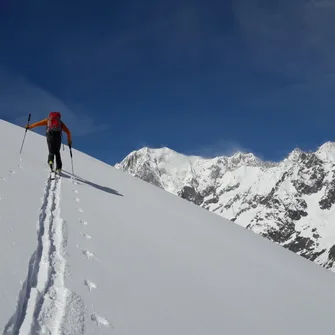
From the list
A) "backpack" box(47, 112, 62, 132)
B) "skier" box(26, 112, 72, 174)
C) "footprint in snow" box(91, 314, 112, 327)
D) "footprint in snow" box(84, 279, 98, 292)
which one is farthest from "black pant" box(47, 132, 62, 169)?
"footprint in snow" box(91, 314, 112, 327)

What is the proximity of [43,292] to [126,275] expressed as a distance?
1971mm

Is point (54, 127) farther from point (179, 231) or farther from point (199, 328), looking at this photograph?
point (199, 328)

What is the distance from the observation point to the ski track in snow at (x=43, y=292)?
396 cm

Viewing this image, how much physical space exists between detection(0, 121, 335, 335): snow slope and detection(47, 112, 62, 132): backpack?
1.88m

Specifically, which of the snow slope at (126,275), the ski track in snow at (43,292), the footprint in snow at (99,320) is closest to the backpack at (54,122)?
the snow slope at (126,275)

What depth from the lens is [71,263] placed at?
19.3 ft

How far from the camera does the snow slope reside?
4.66 metres

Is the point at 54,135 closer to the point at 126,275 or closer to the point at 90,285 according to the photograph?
the point at 126,275

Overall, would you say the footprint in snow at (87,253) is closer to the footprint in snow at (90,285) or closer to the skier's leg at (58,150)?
the footprint in snow at (90,285)

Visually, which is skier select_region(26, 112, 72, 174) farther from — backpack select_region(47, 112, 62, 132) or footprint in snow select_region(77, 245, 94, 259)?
footprint in snow select_region(77, 245, 94, 259)

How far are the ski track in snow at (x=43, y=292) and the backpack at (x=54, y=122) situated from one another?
7688 millimetres

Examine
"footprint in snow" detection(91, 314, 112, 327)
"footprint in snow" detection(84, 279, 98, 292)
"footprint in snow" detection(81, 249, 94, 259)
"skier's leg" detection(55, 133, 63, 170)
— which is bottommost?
"footprint in snow" detection(91, 314, 112, 327)

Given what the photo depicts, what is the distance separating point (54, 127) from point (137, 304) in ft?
33.2

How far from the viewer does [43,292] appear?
466 cm
